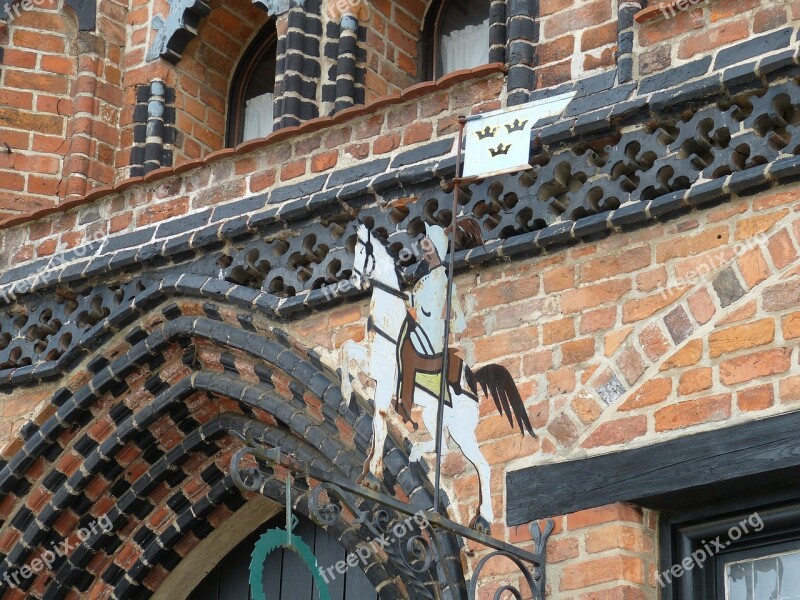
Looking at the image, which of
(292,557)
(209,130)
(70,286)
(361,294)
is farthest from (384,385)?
(209,130)

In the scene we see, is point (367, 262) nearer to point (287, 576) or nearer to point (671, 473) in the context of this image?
point (671, 473)

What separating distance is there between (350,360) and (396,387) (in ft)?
3.14

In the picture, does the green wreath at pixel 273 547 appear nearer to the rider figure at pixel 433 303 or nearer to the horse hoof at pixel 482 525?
the horse hoof at pixel 482 525

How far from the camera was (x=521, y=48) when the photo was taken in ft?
26.5

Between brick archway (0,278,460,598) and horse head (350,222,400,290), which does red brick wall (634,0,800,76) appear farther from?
brick archway (0,278,460,598)

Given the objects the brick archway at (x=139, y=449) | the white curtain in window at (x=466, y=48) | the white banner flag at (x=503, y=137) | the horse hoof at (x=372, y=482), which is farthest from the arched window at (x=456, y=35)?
the horse hoof at (x=372, y=482)

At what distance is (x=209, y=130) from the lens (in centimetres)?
1008

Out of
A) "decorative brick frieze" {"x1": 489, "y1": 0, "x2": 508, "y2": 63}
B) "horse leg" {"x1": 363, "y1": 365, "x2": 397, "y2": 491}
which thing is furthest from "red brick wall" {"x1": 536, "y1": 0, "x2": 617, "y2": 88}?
"horse leg" {"x1": 363, "y1": 365, "x2": 397, "y2": 491}

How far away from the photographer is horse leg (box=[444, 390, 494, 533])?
7109 mm

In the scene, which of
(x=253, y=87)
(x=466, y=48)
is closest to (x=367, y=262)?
(x=466, y=48)

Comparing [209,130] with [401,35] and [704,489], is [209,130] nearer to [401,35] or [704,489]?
[401,35]

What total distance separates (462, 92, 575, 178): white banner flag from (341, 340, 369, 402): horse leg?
86cm

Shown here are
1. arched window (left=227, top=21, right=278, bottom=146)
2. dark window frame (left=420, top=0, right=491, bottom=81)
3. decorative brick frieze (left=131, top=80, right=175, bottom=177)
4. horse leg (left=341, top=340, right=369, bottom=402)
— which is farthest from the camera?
arched window (left=227, top=21, right=278, bottom=146)

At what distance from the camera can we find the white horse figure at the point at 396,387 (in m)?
7.02
